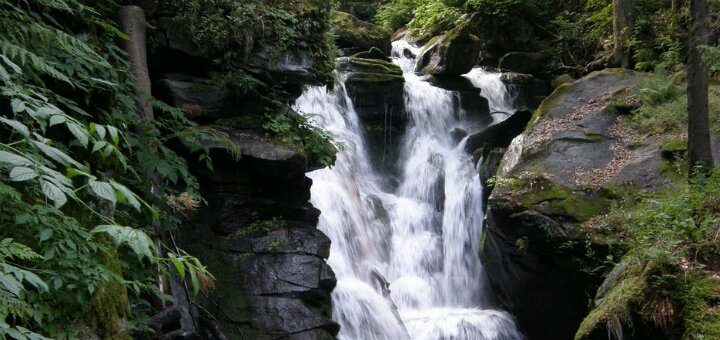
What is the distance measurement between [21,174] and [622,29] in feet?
50.8

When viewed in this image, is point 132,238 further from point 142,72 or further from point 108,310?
point 142,72

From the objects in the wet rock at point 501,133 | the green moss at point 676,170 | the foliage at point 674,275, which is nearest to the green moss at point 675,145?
the green moss at point 676,170

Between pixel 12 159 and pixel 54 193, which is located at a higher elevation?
pixel 12 159

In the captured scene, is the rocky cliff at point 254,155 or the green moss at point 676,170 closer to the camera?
the rocky cliff at point 254,155

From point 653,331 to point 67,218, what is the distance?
19.3 feet

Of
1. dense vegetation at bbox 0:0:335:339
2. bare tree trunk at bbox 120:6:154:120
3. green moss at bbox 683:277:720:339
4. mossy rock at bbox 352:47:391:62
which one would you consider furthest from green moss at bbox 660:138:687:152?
mossy rock at bbox 352:47:391:62

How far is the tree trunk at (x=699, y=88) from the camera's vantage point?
7688 millimetres

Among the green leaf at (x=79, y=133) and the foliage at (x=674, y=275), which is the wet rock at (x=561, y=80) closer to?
the foliage at (x=674, y=275)

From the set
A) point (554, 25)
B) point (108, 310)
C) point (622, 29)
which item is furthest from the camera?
point (554, 25)

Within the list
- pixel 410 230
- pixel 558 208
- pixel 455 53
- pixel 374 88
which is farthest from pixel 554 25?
pixel 558 208

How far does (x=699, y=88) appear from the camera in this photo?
7809 mm

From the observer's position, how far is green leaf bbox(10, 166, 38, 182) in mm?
1865

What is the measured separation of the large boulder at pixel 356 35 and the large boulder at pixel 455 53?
7.24 ft

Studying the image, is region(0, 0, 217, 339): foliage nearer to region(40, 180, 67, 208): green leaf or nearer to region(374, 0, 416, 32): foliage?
region(40, 180, 67, 208): green leaf
